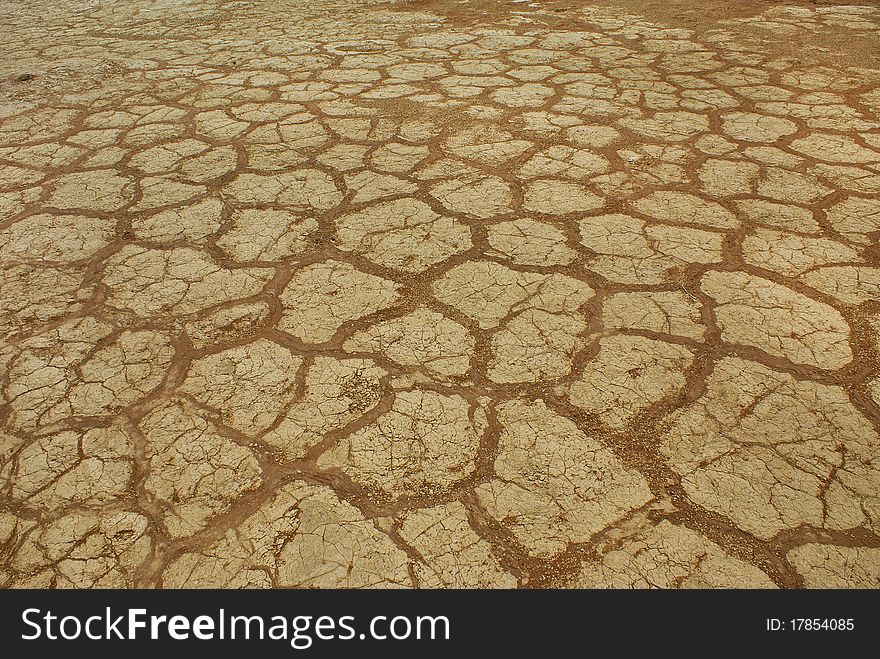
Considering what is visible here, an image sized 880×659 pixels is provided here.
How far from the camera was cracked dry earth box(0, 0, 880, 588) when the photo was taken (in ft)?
4.13

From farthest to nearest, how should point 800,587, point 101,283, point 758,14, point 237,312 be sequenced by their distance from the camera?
point 758,14
point 101,283
point 237,312
point 800,587

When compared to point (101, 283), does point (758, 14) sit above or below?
above

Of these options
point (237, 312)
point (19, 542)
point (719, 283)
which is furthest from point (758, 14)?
point (19, 542)

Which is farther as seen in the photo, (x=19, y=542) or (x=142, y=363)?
(x=142, y=363)

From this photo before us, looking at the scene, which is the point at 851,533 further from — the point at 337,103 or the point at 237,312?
the point at 337,103

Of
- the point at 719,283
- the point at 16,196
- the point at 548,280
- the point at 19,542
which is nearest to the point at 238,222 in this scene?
the point at 16,196

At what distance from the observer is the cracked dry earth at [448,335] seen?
1260mm

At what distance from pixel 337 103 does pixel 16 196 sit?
1.63 m

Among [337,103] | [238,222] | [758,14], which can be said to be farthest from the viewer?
[758,14]

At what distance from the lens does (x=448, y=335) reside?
1.77 metres

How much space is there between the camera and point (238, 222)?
7.68 feet

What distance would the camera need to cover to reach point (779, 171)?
8.20ft
